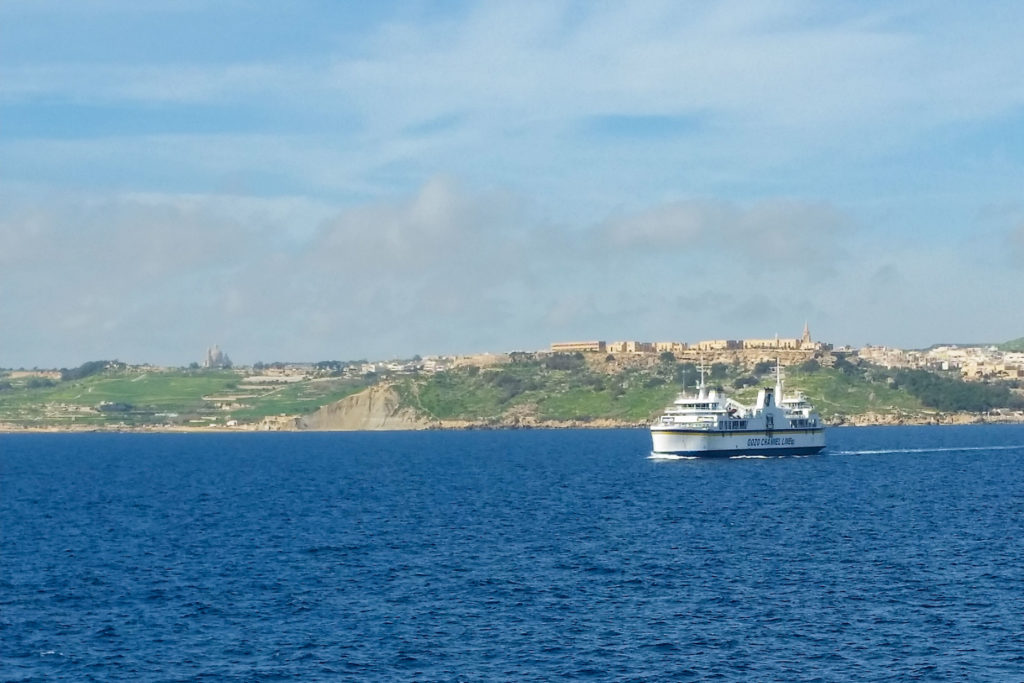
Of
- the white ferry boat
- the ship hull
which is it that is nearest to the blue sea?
the ship hull

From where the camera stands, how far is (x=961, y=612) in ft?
196

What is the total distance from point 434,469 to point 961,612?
12133cm

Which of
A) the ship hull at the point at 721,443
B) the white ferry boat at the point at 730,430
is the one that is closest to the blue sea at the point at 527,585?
the ship hull at the point at 721,443

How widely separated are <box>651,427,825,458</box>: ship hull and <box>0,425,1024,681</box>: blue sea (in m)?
37.2

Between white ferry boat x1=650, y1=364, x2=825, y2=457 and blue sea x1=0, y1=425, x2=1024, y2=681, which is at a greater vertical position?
white ferry boat x1=650, y1=364, x2=825, y2=457

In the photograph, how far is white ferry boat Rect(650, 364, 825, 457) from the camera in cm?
16825

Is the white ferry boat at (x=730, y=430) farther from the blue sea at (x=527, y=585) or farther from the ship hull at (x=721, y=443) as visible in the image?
the blue sea at (x=527, y=585)

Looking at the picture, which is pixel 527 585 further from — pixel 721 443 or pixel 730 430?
pixel 730 430

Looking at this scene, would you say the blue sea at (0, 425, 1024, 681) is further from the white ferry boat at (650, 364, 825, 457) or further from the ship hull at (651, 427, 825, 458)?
the white ferry boat at (650, 364, 825, 457)

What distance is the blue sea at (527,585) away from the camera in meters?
52.2

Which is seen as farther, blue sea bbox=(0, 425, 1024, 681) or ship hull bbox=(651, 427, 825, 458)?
ship hull bbox=(651, 427, 825, 458)

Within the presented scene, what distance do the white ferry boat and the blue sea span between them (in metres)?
37.4

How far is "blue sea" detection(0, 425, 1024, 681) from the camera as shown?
171 feet

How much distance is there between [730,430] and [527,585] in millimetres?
104854
